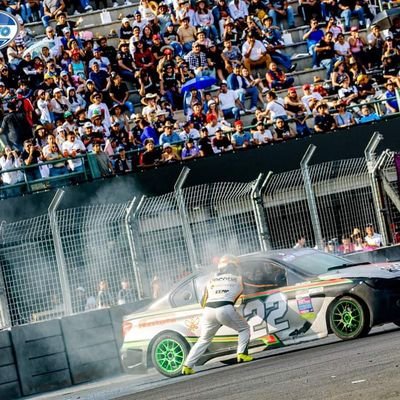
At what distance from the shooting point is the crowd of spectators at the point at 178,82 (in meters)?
21.5

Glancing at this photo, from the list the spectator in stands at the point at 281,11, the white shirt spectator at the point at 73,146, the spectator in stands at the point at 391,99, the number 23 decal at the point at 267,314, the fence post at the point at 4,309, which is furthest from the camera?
the spectator in stands at the point at 281,11

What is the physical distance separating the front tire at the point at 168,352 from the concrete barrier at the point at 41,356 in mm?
2045

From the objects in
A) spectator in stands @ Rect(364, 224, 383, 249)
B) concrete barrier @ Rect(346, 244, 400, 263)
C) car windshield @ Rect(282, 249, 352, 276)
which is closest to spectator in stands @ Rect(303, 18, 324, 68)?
spectator in stands @ Rect(364, 224, 383, 249)

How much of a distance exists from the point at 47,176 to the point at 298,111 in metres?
Answer: 5.72

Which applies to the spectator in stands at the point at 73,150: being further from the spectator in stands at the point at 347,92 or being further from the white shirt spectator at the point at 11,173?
the spectator in stands at the point at 347,92

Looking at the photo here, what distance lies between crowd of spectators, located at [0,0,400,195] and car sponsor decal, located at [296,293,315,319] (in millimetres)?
6491

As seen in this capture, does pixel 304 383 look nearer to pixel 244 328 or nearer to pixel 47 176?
pixel 244 328

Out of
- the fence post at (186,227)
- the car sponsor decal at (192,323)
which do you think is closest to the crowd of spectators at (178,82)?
the fence post at (186,227)

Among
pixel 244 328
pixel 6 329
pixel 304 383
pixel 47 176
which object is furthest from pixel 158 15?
pixel 304 383

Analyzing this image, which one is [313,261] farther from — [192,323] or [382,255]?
[382,255]

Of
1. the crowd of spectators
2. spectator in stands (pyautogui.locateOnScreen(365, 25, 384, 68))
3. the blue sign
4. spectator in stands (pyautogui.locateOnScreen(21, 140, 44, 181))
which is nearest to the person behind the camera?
spectator in stands (pyautogui.locateOnScreen(21, 140, 44, 181))

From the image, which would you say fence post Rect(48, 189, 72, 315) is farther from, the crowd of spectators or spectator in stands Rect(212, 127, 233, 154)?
spectator in stands Rect(212, 127, 233, 154)

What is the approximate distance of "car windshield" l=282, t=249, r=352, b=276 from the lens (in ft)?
50.4

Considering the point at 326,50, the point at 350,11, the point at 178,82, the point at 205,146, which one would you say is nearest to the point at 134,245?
the point at 205,146
